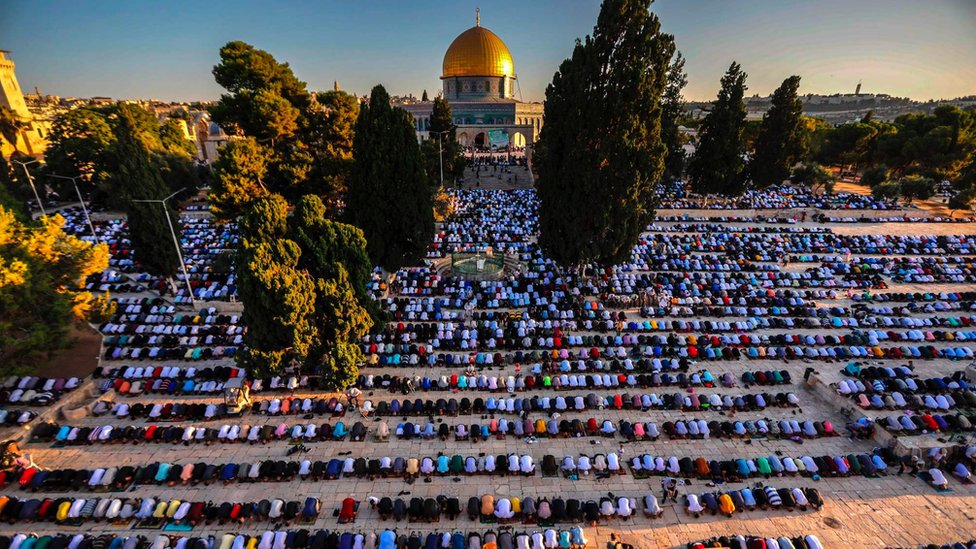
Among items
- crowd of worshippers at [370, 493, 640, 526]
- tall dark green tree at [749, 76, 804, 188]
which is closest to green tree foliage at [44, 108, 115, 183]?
crowd of worshippers at [370, 493, 640, 526]

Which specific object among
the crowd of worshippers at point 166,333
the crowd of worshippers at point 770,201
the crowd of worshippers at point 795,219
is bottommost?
the crowd of worshippers at point 166,333

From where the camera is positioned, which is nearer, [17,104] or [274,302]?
[274,302]

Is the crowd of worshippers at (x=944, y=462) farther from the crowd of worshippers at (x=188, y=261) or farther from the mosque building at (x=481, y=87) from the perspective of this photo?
the mosque building at (x=481, y=87)

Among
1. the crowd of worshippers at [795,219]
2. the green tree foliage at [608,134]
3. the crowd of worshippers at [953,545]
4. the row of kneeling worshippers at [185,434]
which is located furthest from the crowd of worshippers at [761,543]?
the crowd of worshippers at [795,219]

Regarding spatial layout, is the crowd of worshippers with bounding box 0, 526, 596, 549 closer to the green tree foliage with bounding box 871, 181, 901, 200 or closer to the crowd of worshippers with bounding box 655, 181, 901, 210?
the crowd of worshippers with bounding box 655, 181, 901, 210

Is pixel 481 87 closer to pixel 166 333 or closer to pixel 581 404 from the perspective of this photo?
pixel 166 333

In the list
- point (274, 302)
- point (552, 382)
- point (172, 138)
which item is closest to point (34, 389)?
point (274, 302)
